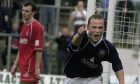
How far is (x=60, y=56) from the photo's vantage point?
15.6m

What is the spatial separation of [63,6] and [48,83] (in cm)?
368

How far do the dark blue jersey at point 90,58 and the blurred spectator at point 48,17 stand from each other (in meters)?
8.10

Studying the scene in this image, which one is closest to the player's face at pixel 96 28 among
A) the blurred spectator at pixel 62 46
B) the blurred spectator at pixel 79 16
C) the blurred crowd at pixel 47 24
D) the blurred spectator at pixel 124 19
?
the blurred spectator at pixel 124 19

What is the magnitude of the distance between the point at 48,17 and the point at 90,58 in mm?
8303

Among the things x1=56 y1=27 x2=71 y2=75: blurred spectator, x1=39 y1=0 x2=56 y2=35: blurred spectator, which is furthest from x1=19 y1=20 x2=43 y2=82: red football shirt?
x1=39 y1=0 x2=56 y2=35: blurred spectator

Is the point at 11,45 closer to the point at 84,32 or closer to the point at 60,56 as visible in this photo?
the point at 60,56

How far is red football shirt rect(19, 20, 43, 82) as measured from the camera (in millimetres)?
9469

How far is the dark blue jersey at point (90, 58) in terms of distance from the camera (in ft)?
24.8

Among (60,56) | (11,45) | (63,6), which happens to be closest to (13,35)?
(11,45)

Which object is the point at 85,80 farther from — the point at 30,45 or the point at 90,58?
the point at 30,45

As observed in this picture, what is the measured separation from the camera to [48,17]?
15.9 m

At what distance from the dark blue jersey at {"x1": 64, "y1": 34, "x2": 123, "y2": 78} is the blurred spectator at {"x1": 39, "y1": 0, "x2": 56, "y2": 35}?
8104 mm

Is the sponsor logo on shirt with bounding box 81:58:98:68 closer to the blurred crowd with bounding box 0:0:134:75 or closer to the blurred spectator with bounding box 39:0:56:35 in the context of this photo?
the blurred crowd with bounding box 0:0:134:75

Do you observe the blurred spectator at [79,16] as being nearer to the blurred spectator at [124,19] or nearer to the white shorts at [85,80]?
the blurred spectator at [124,19]
